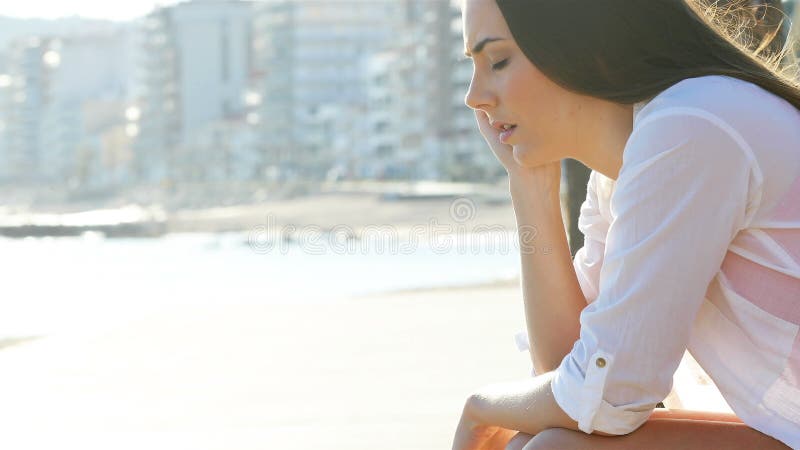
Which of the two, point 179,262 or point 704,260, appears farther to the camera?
point 179,262

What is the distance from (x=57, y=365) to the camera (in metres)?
3.83

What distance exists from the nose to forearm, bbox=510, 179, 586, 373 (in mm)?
192

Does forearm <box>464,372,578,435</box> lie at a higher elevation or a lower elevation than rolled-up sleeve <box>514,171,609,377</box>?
lower

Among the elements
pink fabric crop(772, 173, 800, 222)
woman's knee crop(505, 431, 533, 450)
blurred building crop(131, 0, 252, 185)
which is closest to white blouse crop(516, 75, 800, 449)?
pink fabric crop(772, 173, 800, 222)

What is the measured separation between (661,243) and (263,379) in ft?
8.33

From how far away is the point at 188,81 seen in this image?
7400 centimetres

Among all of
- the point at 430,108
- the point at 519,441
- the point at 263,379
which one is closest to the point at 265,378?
the point at 263,379

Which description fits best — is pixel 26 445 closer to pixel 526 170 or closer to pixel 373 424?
pixel 373 424

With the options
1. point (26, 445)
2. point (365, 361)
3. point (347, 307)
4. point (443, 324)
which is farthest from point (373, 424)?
point (347, 307)

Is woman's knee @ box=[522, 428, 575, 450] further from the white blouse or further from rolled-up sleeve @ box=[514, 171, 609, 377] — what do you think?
rolled-up sleeve @ box=[514, 171, 609, 377]

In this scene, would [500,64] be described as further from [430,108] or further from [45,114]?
[45,114]

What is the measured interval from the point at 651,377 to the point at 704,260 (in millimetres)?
107

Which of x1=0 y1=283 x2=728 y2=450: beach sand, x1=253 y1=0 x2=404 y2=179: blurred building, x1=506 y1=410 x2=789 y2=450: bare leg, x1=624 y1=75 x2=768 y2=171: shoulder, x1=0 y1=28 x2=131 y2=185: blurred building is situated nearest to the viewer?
x1=624 y1=75 x2=768 y2=171: shoulder

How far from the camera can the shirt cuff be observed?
1.03 meters
